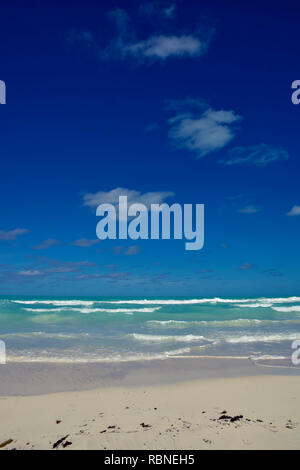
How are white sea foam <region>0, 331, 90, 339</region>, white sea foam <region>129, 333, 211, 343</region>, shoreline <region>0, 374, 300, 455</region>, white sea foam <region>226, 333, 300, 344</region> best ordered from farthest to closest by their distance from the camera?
white sea foam <region>0, 331, 90, 339</region> → white sea foam <region>129, 333, 211, 343</region> → white sea foam <region>226, 333, 300, 344</region> → shoreline <region>0, 374, 300, 455</region>

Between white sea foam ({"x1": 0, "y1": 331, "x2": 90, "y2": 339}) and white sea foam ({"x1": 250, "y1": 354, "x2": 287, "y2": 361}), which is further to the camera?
white sea foam ({"x1": 0, "y1": 331, "x2": 90, "y2": 339})

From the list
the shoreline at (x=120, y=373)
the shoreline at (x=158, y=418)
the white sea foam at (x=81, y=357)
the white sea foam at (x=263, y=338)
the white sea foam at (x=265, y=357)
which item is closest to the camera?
the shoreline at (x=158, y=418)

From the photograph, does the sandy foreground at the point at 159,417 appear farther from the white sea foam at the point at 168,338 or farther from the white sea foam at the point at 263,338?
the white sea foam at the point at 168,338

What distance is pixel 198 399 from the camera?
668 centimetres

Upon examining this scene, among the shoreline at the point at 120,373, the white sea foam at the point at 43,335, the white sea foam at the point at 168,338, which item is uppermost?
the white sea foam at the point at 43,335

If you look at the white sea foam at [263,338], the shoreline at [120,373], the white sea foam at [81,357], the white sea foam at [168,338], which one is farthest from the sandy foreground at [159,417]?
the white sea foam at [168,338]

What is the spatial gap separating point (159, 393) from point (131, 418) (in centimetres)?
155

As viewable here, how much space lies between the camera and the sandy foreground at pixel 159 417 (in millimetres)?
4761

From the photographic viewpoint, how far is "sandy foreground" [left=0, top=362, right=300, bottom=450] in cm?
476

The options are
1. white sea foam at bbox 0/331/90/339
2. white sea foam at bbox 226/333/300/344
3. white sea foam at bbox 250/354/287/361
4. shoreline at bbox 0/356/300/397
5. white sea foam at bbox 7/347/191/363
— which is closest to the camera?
shoreline at bbox 0/356/300/397

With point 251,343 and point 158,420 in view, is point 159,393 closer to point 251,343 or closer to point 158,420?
point 158,420

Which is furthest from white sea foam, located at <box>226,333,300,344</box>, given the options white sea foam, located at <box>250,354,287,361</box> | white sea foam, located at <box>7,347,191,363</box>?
white sea foam, located at <box>7,347,191,363</box>

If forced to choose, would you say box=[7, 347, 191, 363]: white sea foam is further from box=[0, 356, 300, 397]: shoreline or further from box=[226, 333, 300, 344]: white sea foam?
box=[226, 333, 300, 344]: white sea foam
